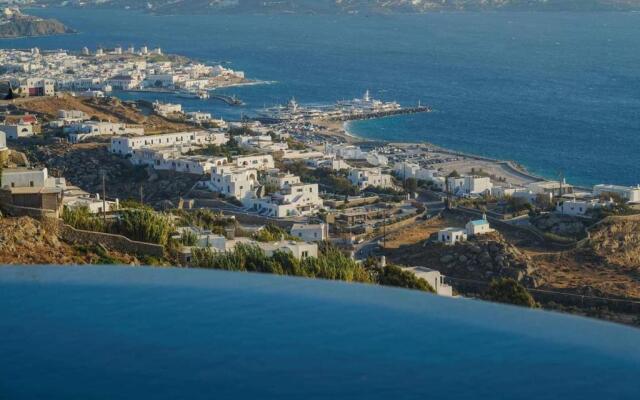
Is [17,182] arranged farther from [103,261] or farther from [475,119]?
[475,119]

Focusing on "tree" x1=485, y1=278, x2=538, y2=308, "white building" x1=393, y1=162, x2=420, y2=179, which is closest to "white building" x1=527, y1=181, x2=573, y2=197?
"white building" x1=393, y1=162, x2=420, y2=179

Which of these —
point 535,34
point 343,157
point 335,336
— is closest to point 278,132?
point 343,157

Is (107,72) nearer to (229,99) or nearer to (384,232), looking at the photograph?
(229,99)

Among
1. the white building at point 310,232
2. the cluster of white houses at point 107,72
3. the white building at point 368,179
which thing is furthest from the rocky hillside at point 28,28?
the white building at point 310,232

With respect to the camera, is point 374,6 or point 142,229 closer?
point 142,229

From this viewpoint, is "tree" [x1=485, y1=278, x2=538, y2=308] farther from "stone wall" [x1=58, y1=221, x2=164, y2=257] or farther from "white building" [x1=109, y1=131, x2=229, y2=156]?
"white building" [x1=109, y1=131, x2=229, y2=156]

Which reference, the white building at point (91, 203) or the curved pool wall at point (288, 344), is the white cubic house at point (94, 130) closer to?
the white building at point (91, 203)

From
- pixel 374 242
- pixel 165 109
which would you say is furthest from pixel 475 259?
pixel 165 109
